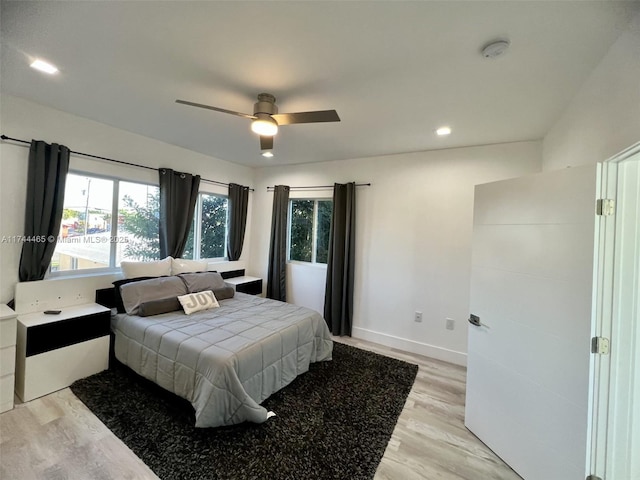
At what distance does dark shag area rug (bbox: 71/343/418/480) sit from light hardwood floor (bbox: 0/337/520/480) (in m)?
0.08

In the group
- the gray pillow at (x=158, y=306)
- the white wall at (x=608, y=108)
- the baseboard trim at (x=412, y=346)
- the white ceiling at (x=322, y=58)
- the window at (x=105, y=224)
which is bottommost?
the baseboard trim at (x=412, y=346)

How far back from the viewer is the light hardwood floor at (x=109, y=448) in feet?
5.17

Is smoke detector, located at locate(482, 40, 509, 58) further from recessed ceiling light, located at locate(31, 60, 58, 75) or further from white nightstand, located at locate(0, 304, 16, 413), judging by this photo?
white nightstand, located at locate(0, 304, 16, 413)

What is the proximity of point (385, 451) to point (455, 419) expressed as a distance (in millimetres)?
765

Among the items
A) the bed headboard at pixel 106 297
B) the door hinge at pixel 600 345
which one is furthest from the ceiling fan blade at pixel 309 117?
the bed headboard at pixel 106 297

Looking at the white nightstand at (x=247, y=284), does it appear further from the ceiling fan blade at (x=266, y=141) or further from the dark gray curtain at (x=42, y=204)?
the ceiling fan blade at (x=266, y=141)

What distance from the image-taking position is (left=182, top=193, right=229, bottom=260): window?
158 inches

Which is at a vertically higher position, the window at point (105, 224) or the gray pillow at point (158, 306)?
the window at point (105, 224)

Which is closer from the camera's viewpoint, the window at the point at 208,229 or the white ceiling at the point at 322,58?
the white ceiling at the point at 322,58

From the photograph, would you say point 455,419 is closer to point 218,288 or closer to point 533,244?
point 533,244

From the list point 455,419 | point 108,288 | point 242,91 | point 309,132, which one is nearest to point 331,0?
point 242,91

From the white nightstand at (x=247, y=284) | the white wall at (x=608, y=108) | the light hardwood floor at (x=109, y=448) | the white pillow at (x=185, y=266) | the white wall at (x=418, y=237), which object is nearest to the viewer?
the white wall at (x=608, y=108)

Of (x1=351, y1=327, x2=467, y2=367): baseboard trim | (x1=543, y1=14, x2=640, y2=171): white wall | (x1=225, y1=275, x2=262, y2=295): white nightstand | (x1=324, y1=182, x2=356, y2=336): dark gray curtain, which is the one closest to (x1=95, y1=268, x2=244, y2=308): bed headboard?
(x1=225, y1=275, x2=262, y2=295): white nightstand

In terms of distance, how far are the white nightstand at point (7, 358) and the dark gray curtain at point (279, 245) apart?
282 cm
